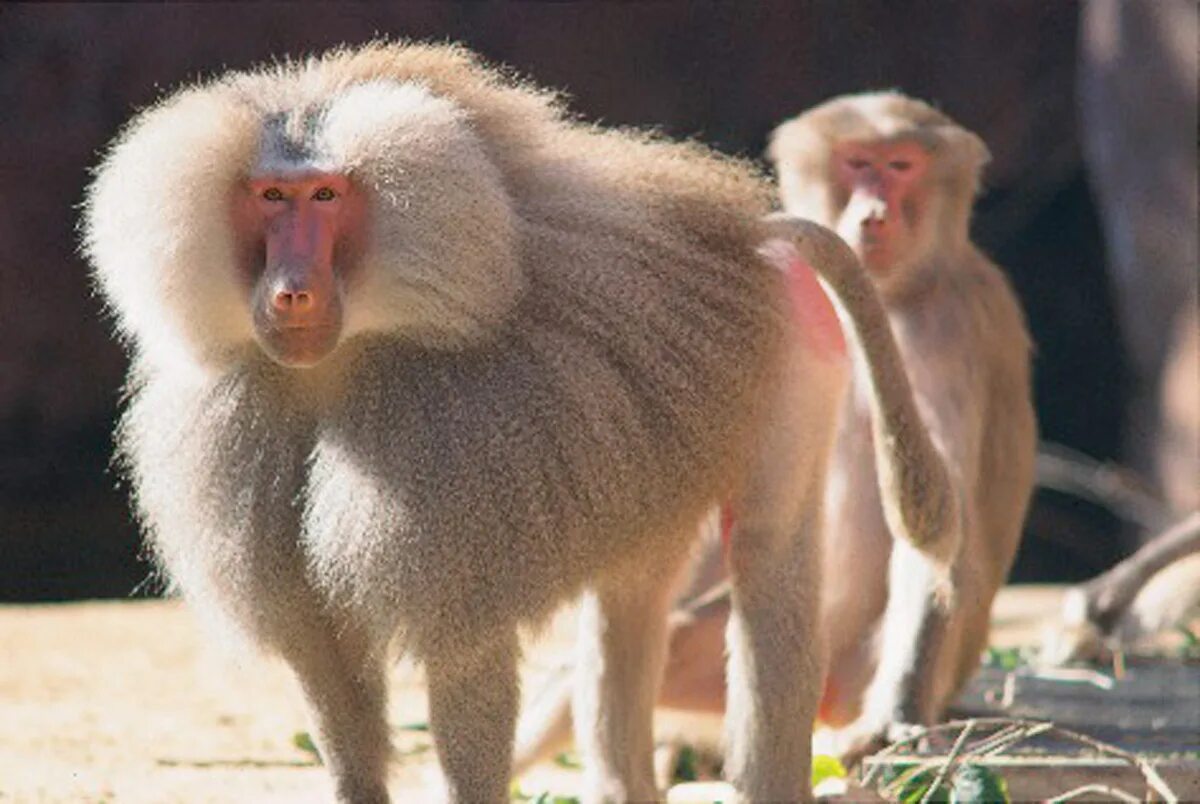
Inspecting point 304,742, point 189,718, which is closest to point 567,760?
point 304,742

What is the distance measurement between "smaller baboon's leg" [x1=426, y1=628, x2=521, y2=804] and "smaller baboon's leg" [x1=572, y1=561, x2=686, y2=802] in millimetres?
573

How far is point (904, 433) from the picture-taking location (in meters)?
3.45

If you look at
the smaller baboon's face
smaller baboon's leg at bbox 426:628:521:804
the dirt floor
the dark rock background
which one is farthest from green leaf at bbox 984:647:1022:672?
the dark rock background

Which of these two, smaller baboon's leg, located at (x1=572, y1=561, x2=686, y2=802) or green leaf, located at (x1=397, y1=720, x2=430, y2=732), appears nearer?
smaller baboon's leg, located at (x1=572, y1=561, x2=686, y2=802)

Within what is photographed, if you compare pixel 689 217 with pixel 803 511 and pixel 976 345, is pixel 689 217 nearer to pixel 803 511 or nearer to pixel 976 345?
pixel 803 511

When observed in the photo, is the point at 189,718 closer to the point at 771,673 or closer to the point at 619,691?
the point at 619,691

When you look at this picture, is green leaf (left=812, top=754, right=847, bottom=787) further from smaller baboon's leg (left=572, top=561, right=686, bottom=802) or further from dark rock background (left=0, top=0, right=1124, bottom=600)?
dark rock background (left=0, top=0, right=1124, bottom=600)

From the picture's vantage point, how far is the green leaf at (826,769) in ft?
12.2

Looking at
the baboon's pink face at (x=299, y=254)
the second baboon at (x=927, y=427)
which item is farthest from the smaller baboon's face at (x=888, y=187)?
the baboon's pink face at (x=299, y=254)

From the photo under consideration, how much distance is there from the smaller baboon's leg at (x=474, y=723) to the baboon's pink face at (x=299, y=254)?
0.52m

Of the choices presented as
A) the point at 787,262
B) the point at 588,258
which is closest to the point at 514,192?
the point at 588,258

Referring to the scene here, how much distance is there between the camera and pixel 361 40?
7801mm

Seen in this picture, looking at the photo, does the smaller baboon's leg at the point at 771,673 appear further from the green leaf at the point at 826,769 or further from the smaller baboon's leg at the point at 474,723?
the smaller baboon's leg at the point at 474,723

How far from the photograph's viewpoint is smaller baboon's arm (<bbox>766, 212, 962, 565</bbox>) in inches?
133
